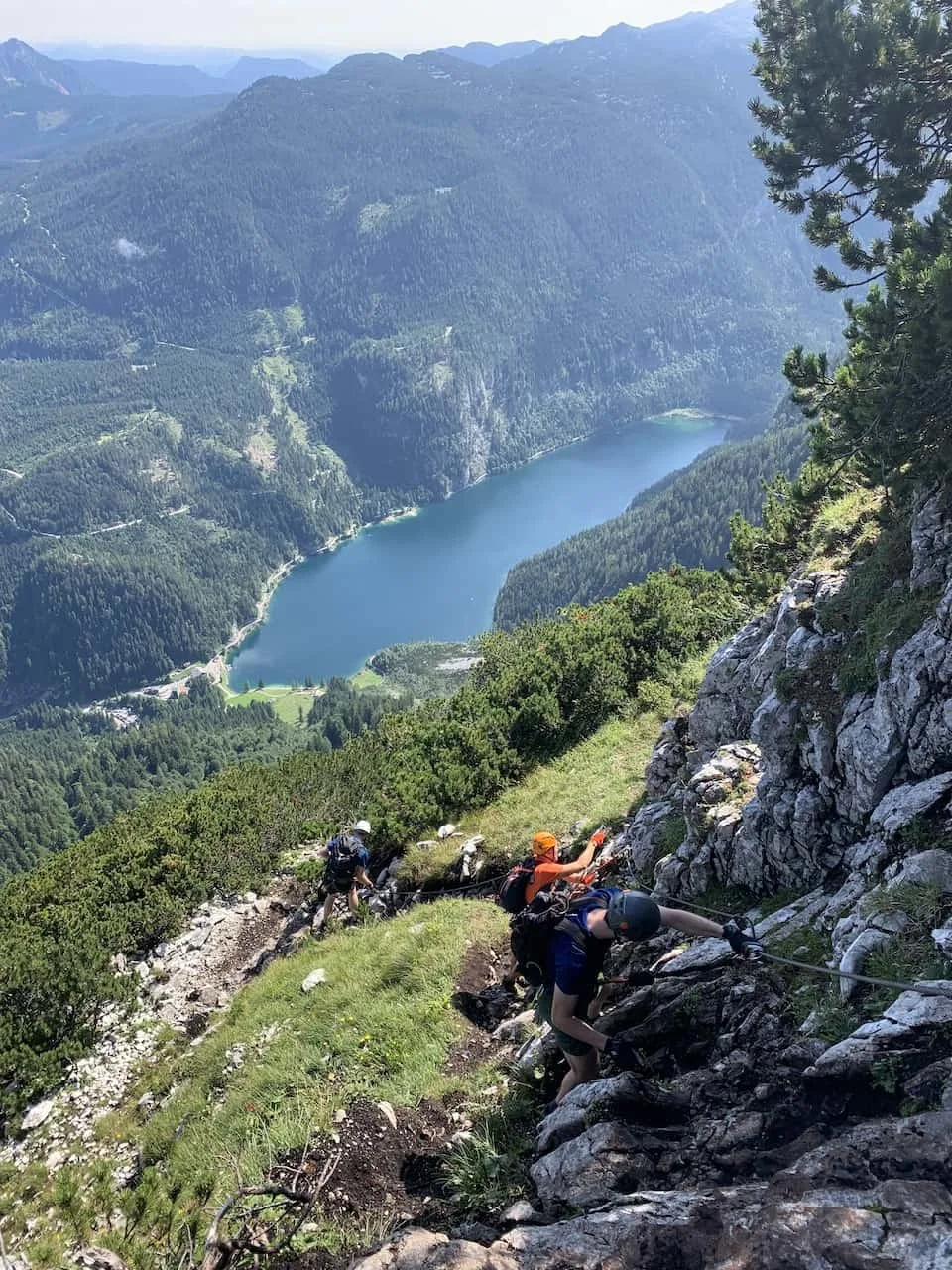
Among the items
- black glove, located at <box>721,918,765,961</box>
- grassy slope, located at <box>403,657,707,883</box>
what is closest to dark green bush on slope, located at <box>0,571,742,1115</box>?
grassy slope, located at <box>403,657,707,883</box>

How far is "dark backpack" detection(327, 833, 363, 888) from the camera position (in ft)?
56.6

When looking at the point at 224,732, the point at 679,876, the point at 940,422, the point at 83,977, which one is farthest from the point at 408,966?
the point at 224,732

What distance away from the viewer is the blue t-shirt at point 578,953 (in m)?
8.15

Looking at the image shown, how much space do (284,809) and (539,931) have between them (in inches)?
687

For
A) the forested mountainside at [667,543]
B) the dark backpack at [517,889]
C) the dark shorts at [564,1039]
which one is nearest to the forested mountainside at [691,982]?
the dark shorts at [564,1039]

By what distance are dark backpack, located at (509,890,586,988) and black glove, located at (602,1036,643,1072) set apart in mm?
941

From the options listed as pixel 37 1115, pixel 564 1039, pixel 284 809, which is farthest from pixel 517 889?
pixel 284 809

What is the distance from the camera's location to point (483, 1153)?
788 cm

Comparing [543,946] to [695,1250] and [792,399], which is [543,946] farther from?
[792,399]

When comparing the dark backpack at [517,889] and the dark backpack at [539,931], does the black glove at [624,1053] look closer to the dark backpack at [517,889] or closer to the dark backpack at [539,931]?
the dark backpack at [539,931]

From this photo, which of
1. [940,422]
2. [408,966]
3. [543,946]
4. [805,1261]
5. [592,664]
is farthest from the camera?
[592,664]

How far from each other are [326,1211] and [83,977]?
1191 centimetres

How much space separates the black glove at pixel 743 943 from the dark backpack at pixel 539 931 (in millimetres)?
1488

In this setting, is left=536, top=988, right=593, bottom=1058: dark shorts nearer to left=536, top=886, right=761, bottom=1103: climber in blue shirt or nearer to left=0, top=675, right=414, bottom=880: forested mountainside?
left=536, top=886, right=761, bottom=1103: climber in blue shirt
